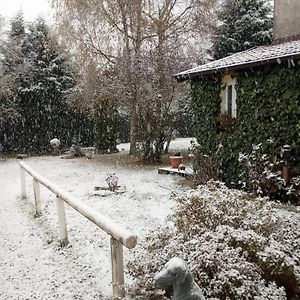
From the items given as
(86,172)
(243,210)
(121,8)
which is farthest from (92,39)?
(243,210)

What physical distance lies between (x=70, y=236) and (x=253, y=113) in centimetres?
500

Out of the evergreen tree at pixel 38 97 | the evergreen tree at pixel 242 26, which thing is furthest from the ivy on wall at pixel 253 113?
the evergreen tree at pixel 38 97

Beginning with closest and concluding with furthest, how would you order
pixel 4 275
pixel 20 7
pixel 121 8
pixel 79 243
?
1. pixel 4 275
2. pixel 79 243
3. pixel 121 8
4. pixel 20 7

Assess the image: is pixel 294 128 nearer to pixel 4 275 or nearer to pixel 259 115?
pixel 259 115

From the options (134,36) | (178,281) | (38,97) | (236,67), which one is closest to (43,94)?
(38,97)

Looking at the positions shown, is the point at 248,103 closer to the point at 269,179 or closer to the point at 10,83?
the point at 269,179

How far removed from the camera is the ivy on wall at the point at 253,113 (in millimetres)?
7637

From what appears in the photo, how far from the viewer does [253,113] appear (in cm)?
859

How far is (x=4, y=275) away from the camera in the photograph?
15.2ft

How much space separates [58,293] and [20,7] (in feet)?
68.8

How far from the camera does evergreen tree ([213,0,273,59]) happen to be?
740 inches

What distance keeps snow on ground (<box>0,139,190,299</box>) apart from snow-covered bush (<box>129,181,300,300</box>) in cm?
75

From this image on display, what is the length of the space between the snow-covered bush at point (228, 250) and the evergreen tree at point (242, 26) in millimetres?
15796

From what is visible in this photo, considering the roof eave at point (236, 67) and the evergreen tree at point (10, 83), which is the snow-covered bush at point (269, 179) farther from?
the evergreen tree at point (10, 83)
